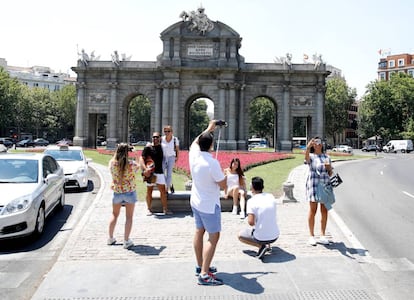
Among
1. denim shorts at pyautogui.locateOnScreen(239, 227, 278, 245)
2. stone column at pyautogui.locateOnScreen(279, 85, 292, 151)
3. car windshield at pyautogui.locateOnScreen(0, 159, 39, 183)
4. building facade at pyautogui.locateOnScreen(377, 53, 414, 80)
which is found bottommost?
denim shorts at pyautogui.locateOnScreen(239, 227, 278, 245)

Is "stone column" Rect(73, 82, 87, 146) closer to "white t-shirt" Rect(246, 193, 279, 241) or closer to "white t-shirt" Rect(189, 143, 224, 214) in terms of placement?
"white t-shirt" Rect(246, 193, 279, 241)

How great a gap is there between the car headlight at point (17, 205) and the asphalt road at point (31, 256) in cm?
80

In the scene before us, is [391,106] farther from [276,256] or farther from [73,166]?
[276,256]

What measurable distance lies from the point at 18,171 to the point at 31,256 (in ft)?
9.12

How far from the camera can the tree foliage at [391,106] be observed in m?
72.8

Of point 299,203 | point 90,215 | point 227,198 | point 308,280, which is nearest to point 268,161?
point 299,203

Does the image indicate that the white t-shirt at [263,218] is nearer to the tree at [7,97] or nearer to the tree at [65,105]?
the tree at [7,97]

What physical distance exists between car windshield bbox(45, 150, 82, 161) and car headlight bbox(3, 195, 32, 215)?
339 inches

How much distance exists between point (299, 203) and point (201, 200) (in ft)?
24.3

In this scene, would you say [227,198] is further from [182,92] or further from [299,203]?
[182,92]

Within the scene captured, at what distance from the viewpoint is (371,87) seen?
78.8 metres

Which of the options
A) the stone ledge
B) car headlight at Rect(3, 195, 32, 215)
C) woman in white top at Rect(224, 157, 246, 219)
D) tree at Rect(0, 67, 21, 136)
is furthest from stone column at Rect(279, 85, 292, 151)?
tree at Rect(0, 67, 21, 136)

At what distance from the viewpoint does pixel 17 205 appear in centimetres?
772

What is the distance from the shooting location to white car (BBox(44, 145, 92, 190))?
14.8 meters
